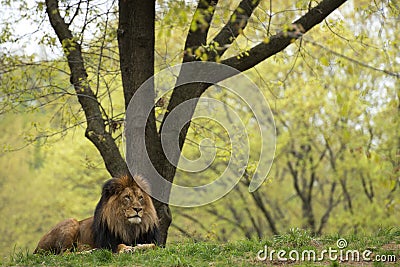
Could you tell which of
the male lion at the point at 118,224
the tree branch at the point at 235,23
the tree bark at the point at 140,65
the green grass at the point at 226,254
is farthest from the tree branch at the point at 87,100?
the green grass at the point at 226,254

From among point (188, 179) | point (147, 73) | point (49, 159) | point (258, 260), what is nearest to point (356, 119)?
point (188, 179)

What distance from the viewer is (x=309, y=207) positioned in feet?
82.8

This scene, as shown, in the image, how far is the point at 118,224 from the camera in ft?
26.2

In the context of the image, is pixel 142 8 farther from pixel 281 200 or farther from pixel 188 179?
pixel 281 200

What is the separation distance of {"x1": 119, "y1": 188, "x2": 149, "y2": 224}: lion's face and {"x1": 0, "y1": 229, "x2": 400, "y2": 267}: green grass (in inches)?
25.0

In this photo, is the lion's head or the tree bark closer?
the lion's head

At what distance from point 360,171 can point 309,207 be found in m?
2.64

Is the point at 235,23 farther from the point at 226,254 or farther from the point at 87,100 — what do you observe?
the point at 226,254

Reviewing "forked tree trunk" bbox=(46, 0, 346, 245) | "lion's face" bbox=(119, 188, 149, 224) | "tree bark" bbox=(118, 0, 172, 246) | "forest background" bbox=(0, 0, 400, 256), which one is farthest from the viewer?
"forest background" bbox=(0, 0, 400, 256)
